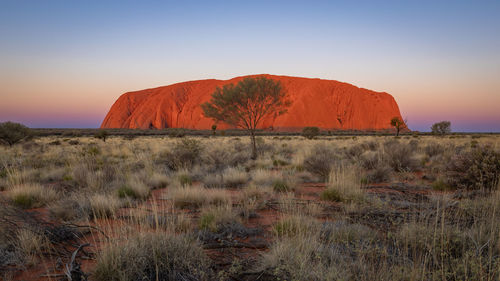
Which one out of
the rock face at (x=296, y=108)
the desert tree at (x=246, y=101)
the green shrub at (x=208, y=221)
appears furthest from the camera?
the rock face at (x=296, y=108)

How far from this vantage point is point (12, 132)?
1780 cm

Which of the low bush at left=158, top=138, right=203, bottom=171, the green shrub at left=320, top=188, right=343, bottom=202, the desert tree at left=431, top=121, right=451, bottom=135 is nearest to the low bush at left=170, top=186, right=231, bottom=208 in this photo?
the green shrub at left=320, top=188, right=343, bottom=202

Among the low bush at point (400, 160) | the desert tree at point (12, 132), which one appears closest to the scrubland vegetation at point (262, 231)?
the low bush at point (400, 160)

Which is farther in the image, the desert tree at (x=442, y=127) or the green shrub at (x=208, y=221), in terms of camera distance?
the desert tree at (x=442, y=127)

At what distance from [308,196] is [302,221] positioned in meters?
2.59

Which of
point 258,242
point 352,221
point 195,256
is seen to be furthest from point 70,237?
point 352,221

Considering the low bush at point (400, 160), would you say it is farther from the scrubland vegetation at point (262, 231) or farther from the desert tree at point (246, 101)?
the desert tree at point (246, 101)

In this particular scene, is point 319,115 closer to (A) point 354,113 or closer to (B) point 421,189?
(A) point 354,113

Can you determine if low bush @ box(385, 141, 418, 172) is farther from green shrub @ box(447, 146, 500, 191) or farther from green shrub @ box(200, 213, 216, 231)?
green shrub @ box(200, 213, 216, 231)

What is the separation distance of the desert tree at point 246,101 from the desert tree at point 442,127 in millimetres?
46944

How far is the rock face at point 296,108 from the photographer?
298ft

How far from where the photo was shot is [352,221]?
3.86 metres

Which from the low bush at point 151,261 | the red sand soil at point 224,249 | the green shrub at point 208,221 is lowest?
the red sand soil at point 224,249

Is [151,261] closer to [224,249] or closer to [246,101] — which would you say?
[224,249]
